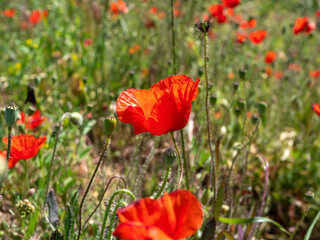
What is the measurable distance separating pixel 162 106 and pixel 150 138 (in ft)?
4.57

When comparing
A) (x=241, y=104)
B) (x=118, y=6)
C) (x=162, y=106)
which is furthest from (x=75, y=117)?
(x=118, y=6)

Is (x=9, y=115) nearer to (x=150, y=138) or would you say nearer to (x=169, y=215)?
(x=169, y=215)

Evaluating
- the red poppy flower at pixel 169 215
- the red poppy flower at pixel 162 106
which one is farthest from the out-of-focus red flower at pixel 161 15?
the red poppy flower at pixel 169 215

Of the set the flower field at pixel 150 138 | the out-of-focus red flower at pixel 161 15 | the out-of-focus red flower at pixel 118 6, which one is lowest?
the flower field at pixel 150 138

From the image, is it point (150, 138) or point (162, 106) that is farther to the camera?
point (150, 138)

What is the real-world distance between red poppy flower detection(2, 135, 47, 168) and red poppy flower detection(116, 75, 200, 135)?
1.47 ft

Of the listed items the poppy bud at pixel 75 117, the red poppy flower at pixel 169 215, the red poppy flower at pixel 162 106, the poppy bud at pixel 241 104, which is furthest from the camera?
the poppy bud at pixel 241 104

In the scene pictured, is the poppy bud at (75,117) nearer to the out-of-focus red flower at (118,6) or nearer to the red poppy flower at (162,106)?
the red poppy flower at (162,106)

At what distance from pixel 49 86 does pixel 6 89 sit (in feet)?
1.04

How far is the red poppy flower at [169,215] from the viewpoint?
719 mm

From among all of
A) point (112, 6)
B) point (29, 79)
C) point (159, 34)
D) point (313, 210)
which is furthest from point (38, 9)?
point (313, 210)

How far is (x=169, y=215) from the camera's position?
0.75 meters

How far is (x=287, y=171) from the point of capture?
247cm

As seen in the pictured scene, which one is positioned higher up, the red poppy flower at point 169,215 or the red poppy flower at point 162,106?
the red poppy flower at point 162,106
